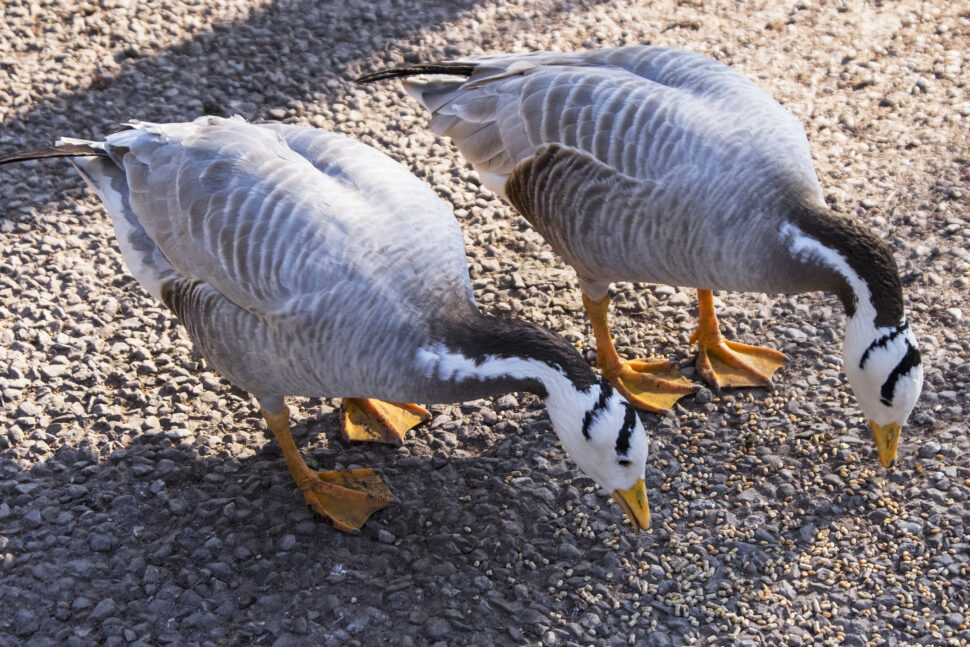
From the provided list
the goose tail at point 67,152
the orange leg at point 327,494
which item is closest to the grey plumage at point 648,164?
the orange leg at point 327,494

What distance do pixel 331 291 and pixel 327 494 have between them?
115cm

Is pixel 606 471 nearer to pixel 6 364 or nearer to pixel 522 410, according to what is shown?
pixel 522 410

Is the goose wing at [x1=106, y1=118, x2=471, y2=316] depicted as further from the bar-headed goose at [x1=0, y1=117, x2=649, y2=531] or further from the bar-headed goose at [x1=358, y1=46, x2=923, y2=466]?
the bar-headed goose at [x1=358, y1=46, x2=923, y2=466]

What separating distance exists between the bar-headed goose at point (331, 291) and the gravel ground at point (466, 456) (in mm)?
462

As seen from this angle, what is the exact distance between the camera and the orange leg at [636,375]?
5.33m

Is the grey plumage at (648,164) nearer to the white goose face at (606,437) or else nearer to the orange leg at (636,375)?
the orange leg at (636,375)

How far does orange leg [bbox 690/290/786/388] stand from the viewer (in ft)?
17.7

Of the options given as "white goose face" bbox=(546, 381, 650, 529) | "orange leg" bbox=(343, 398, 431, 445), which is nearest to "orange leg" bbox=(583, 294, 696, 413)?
"orange leg" bbox=(343, 398, 431, 445)

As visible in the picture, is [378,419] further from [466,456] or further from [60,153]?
[60,153]

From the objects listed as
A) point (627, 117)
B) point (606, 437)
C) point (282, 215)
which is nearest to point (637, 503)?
point (606, 437)

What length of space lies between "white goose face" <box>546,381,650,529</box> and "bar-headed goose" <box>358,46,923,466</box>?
3.55 ft

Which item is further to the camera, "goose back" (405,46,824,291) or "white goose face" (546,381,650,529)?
"goose back" (405,46,824,291)

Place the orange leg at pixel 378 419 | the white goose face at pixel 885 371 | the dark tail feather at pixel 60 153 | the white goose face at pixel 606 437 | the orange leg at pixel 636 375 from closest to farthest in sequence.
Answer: the white goose face at pixel 606 437
the white goose face at pixel 885 371
the dark tail feather at pixel 60 153
the orange leg at pixel 378 419
the orange leg at pixel 636 375

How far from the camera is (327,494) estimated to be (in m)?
4.75
